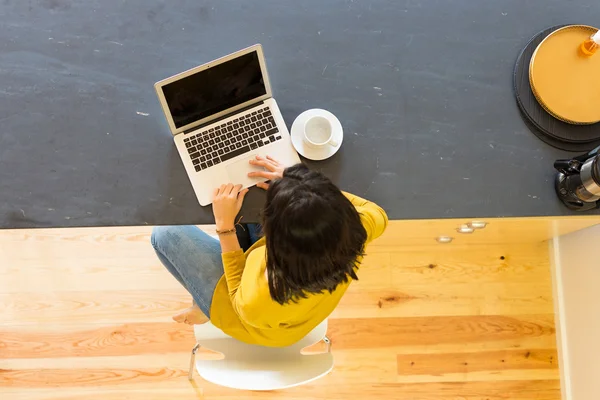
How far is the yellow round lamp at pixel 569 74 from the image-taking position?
3.88ft

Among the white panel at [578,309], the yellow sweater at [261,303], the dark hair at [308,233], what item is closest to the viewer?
the dark hair at [308,233]

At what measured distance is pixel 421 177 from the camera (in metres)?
1.18

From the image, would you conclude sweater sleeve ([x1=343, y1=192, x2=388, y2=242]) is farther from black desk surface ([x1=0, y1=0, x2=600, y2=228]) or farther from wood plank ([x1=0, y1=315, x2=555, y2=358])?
wood plank ([x1=0, y1=315, x2=555, y2=358])

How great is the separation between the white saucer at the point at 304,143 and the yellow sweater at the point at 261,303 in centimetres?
11

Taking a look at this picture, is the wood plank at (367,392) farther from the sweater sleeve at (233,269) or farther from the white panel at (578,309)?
the sweater sleeve at (233,269)

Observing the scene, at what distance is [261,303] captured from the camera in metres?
1.09

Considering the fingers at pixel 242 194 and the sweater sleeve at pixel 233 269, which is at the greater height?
the fingers at pixel 242 194

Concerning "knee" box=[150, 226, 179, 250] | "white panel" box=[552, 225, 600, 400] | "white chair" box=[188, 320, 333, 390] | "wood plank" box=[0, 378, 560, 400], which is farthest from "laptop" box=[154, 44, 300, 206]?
"white panel" box=[552, 225, 600, 400]

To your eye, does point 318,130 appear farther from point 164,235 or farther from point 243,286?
point 164,235

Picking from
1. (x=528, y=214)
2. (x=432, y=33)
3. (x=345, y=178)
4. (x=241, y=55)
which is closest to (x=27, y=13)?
(x=241, y=55)

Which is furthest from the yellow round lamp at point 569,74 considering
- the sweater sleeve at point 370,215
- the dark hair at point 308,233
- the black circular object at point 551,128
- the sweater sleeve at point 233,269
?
the sweater sleeve at point 233,269

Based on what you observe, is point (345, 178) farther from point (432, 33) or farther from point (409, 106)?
point (432, 33)

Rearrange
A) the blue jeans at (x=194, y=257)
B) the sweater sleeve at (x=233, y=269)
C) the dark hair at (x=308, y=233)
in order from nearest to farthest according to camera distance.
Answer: the dark hair at (x=308, y=233) < the sweater sleeve at (x=233, y=269) < the blue jeans at (x=194, y=257)

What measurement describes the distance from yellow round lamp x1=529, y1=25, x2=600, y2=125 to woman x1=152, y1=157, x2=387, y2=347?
0.48 meters
